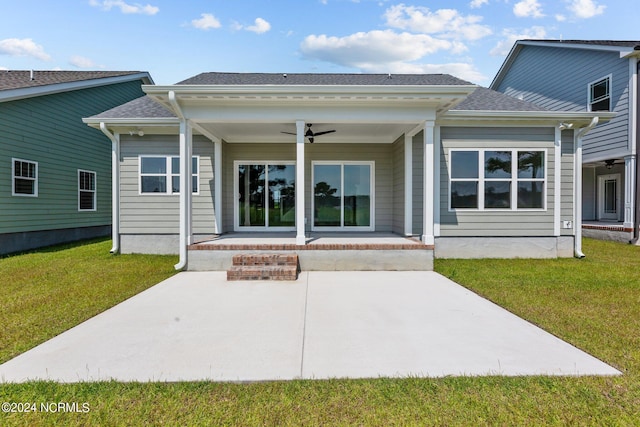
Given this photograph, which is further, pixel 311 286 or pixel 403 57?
pixel 403 57

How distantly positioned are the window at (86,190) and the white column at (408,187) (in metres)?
10.2

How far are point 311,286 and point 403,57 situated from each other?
1864 cm

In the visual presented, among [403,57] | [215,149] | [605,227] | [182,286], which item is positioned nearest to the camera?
[182,286]

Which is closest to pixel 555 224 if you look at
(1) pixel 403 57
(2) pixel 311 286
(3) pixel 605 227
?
(3) pixel 605 227

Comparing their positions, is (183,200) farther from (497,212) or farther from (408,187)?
(497,212)

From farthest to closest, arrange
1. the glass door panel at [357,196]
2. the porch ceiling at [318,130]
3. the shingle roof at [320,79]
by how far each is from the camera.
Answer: the glass door panel at [357,196]
the shingle roof at [320,79]
the porch ceiling at [318,130]

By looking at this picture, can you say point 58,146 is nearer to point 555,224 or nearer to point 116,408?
point 116,408

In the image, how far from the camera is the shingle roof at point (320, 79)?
8275 millimetres

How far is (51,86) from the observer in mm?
9375

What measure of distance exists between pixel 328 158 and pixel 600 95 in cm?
944

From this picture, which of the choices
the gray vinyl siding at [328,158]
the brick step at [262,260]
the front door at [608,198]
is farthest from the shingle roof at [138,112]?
the front door at [608,198]

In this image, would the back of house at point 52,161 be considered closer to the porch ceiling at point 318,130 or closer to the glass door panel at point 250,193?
the porch ceiling at point 318,130

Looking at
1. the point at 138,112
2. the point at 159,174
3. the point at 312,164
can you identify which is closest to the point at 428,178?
the point at 312,164

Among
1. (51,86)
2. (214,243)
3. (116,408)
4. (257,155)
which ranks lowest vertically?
(116,408)
